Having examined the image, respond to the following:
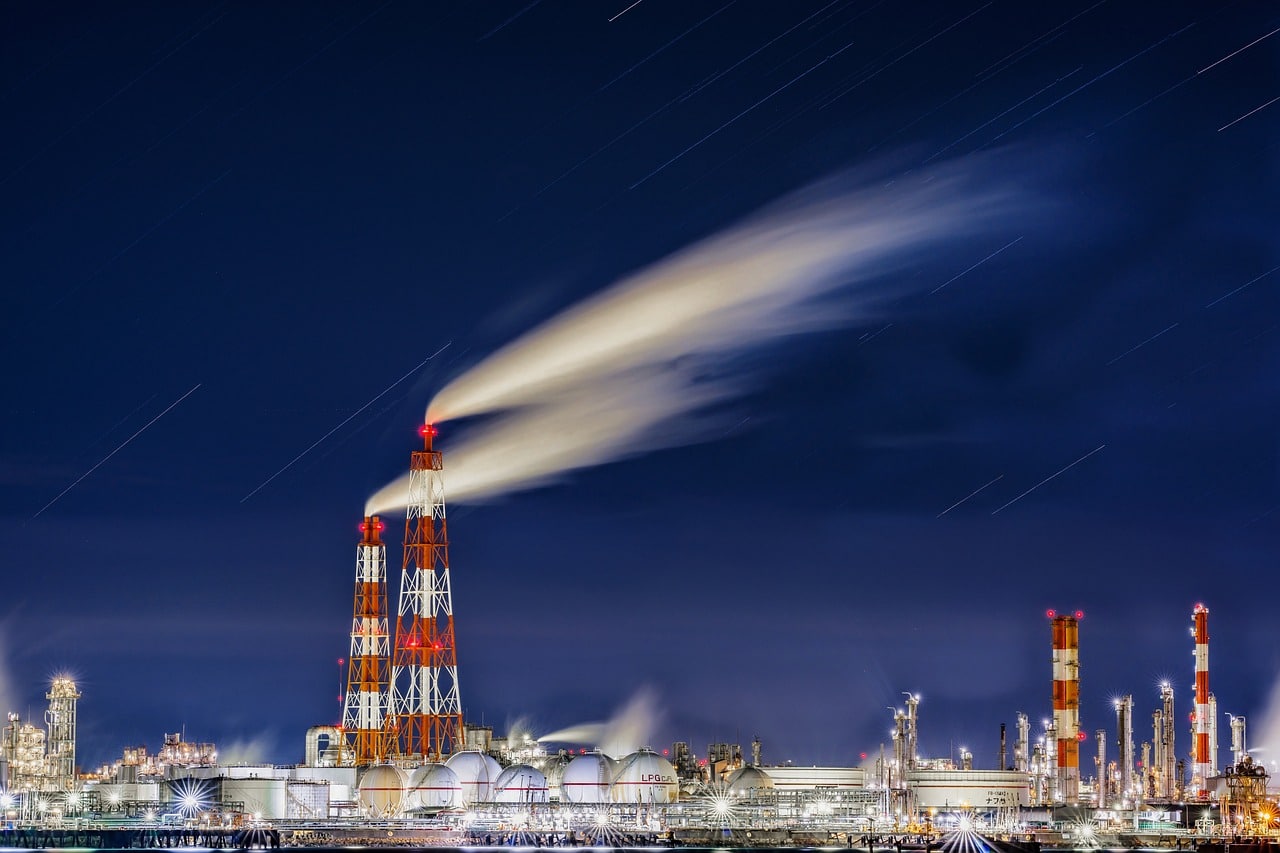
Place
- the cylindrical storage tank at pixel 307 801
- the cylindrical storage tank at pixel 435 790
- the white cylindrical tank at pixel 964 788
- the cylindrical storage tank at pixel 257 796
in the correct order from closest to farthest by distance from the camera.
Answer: the cylindrical storage tank at pixel 257 796
the cylindrical storage tank at pixel 307 801
the cylindrical storage tank at pixel 435 790
the white cylindrical tank at pixel 964 788

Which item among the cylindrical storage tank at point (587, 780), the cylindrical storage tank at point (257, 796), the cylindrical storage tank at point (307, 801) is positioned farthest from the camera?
the cylindrical storage tank at point (587, 780)

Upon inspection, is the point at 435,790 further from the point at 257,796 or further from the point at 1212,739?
the point at 1212,739

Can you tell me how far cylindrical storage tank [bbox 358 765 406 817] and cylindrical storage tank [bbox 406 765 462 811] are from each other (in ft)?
2.97

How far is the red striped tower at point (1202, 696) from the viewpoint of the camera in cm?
14625

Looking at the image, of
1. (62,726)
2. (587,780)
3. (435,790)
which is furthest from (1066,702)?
(62,726)

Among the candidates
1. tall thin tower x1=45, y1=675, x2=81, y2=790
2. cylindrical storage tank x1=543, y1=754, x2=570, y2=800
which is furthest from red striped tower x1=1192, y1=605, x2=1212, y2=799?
tall thin tower x1=45, y1=675, x2=81, y2=790

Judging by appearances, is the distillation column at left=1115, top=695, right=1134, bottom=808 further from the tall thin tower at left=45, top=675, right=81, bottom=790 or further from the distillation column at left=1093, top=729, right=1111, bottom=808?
the tall thin tower at left=45, top=675, right=81, bottom=790

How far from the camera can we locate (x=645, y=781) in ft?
421

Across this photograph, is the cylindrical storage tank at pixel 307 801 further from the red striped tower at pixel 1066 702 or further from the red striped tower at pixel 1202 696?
the red striped tower at pixel 1202 696

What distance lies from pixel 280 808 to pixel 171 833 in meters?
8.10

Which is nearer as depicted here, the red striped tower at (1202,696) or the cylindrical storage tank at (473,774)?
the cylindrical storage tank at (473,774)

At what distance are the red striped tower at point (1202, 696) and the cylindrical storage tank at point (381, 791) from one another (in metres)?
63.8

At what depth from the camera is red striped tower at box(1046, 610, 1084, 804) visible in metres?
138

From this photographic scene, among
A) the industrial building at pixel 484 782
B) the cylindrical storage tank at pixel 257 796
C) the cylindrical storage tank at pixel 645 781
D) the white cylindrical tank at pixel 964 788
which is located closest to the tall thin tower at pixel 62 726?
the industrial building at pixel 484 782
